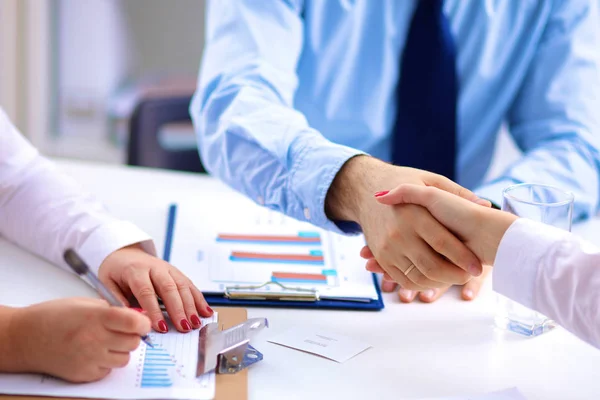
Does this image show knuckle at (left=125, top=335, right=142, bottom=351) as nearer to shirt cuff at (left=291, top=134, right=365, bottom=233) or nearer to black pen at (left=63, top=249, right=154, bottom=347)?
black pen at (left=63, top=249, right=154, bottom=347)

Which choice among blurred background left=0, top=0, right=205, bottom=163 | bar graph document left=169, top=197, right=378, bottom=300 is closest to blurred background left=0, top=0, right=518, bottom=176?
blurred background left=0, top=0, right=205, bottom=163

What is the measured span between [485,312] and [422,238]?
0.15 m

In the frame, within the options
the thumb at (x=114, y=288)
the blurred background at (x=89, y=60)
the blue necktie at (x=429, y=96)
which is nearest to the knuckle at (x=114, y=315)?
the thumb at (x=114, y=288)

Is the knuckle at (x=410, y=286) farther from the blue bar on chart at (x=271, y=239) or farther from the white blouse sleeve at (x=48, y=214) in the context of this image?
the white blouse sleeve at (x=48, y=214)

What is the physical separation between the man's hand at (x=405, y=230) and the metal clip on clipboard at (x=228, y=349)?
22cm

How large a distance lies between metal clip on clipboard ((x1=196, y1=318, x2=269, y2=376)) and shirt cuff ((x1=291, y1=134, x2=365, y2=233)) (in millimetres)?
277

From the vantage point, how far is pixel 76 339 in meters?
0.77

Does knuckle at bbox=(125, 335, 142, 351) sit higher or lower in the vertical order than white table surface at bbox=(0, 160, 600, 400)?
higher

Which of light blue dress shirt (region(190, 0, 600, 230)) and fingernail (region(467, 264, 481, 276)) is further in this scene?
light blue dress shirt (region(190, 0, 600, 230))

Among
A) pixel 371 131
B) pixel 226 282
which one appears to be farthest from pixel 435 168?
pixel 226 282

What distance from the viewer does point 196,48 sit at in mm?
3150

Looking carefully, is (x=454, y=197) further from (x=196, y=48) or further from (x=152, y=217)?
(x=196, y=48)

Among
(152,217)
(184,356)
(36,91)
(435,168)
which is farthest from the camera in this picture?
(36,91)

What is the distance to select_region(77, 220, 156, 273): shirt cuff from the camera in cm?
106
